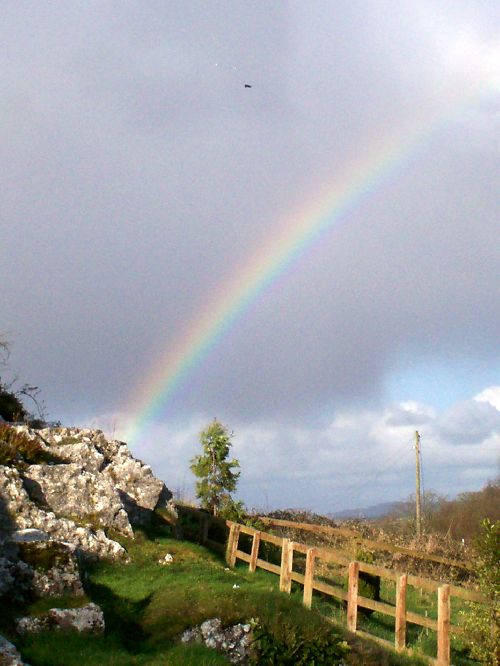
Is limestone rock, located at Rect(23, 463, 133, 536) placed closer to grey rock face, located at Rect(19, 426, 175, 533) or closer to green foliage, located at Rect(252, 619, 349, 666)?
grey rock face, located at Rect(19, 426, 175, 533)

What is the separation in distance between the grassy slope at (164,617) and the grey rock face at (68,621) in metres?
0.25

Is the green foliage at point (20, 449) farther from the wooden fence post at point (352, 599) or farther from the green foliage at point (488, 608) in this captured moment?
the green foliage at point (488, 608)

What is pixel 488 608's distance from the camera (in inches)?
500

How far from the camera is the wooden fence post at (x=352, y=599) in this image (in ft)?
49.8

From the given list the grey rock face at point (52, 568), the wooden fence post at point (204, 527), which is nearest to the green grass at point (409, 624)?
the wooden fence post at point (204, 527)

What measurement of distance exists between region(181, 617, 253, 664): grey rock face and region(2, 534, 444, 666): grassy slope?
192 millimetres

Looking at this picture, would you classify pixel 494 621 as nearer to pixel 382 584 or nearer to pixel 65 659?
pixel 65 659

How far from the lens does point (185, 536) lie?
25.0 metres

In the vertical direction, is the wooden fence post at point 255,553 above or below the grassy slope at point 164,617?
above

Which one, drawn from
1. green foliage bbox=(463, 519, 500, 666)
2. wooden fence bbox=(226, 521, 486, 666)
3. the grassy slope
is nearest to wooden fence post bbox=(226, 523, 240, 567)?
wooden fence bbox=(226, 521, 486, 666)

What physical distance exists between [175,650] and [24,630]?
2691 mm

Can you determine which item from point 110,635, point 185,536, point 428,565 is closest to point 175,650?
point 110,635

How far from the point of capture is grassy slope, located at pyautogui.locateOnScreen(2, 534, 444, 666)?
11.3 metres

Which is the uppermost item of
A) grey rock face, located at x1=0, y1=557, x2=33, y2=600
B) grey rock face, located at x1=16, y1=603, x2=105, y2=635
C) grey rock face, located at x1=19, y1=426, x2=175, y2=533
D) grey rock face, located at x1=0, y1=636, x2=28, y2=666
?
grey rock face, located at x1=19, y1=426, x2=175, y2=533
